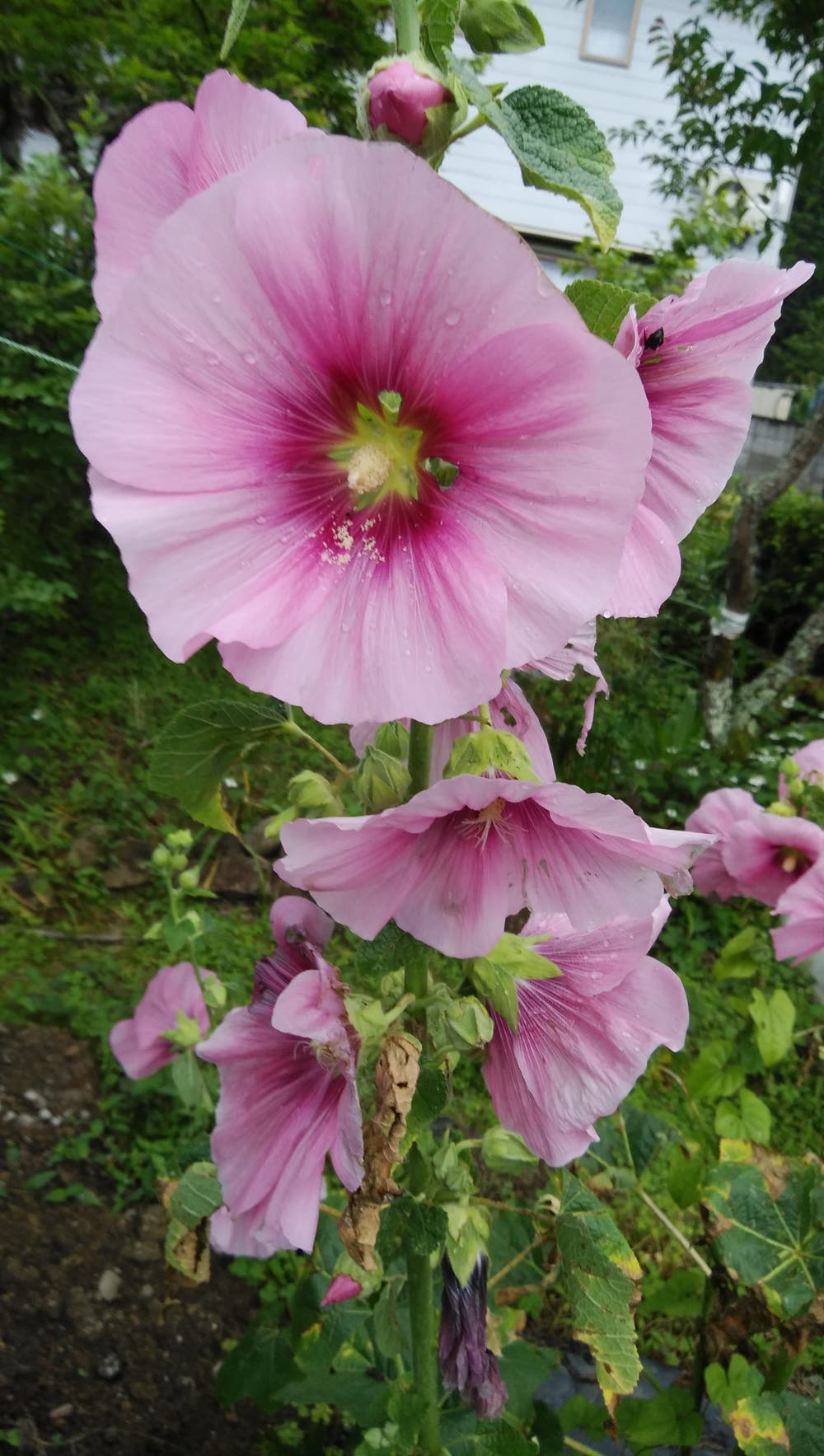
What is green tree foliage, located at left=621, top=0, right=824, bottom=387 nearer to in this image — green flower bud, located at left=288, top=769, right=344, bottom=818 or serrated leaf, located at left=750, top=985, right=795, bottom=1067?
serrated leaf, located at left=750, top=985, right=795, bottom=1067

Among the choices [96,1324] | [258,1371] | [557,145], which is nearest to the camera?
[557,145]

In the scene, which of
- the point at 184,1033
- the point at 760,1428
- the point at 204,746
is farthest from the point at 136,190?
the point at 760,1428

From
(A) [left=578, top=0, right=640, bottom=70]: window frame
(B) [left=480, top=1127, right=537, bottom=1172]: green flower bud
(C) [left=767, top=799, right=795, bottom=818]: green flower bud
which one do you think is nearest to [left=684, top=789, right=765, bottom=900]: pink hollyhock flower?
(C) [left=767, top=799, right=795, bottom=818]: green flower bud

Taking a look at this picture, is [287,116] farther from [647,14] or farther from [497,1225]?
[647,14]

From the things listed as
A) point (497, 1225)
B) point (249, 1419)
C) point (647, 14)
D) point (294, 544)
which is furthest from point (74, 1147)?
point (647, 14)

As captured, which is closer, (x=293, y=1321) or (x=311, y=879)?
(x=311, y=879)

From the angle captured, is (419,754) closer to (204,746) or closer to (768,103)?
(204,746)

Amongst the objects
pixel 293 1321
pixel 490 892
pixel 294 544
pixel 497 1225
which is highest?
pixel 294 544
